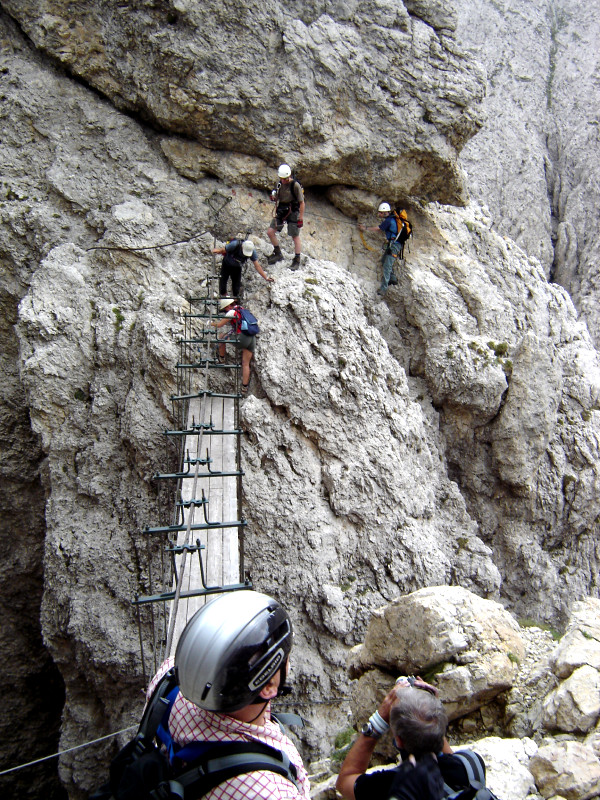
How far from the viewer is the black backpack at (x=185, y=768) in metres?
2.20

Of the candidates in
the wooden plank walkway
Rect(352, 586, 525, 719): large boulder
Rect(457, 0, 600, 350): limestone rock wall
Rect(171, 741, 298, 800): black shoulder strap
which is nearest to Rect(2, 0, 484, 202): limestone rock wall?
the wooden plank walkway

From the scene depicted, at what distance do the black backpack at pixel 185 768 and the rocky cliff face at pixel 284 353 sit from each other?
5.82 meters

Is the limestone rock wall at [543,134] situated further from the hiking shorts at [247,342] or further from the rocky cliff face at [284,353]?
the hiking shorts at [247,342]

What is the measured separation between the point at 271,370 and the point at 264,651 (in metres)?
6.87

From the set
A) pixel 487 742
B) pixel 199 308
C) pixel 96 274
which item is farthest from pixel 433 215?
pixel 487 742

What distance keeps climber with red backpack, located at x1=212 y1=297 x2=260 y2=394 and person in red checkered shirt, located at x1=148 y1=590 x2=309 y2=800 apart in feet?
22.0

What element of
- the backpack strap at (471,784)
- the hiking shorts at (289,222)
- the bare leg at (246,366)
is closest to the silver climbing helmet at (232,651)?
the backpack strap at (471,784)

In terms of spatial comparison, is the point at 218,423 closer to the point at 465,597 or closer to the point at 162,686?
the point at 465,597

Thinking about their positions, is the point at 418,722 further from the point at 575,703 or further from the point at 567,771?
the point at 575,703

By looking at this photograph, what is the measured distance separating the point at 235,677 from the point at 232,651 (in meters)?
0.10

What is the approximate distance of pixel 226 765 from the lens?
2.24 meters

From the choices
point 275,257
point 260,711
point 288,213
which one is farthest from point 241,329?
point 260,711

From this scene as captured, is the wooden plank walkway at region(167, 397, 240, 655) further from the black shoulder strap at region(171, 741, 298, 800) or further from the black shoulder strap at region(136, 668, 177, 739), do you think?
the black shoulder strap at region(171, 741, 298, 800)

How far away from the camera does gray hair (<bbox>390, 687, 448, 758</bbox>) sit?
2.71 metres
